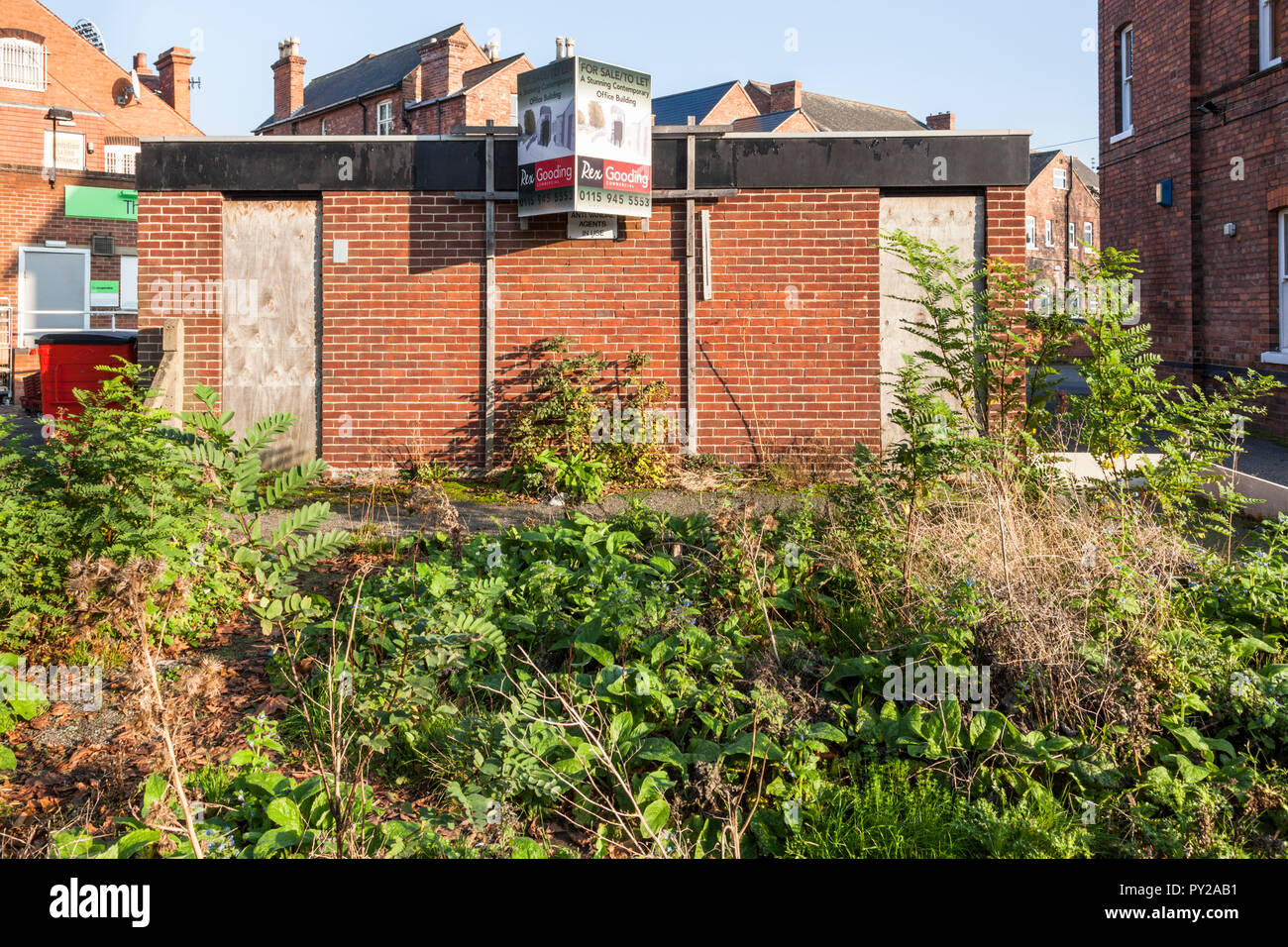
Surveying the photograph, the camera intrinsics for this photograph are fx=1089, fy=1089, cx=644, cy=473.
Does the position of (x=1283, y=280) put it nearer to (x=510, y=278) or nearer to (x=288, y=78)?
(x=510, y=278)

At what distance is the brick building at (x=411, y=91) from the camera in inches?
1359

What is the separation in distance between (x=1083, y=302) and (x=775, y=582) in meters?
3.06

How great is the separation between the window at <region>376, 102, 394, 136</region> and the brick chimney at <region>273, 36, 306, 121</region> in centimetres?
678

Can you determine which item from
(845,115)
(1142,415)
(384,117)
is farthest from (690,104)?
(1142,415)

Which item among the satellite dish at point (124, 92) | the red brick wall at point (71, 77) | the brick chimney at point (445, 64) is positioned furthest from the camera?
the satellite dish at point (124, 92)

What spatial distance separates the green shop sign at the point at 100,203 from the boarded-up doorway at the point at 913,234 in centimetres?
2776

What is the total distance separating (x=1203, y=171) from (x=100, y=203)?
2851 centimetres

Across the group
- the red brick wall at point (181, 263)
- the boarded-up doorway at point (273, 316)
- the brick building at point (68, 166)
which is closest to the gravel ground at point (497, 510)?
the boarded-up doorway at point (273, 316)

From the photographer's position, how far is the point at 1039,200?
189 ft

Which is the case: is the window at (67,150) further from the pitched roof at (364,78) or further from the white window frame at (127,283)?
the pitched roof at (364,78)

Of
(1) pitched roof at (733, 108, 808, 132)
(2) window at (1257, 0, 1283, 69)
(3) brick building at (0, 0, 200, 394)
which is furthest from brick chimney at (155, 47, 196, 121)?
(2) window at (1257, 0, 1283, 69)

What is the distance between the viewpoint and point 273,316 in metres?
11.0

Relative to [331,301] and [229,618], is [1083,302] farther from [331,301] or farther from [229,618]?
[331,301]
